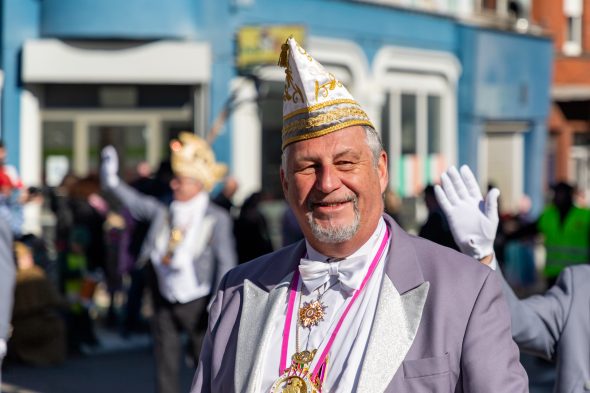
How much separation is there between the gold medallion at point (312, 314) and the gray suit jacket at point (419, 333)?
0.24 ft

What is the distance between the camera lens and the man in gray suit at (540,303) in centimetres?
426

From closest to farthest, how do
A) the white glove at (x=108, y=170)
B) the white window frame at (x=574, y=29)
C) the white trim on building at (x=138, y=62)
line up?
the white glove at (x=108, y=170)
the white trim on building at (x=138, y=62)
the white window frame at (x=574, y=29)

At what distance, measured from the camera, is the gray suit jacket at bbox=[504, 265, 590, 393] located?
14.8 feet

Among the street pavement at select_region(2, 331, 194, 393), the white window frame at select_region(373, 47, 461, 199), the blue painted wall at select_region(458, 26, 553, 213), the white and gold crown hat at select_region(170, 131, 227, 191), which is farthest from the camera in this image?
the blue painted wall at select_region(458, 26, 553, 213)

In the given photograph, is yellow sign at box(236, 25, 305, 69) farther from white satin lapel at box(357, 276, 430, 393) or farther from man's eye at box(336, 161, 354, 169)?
white satin lapel at box(357, 276, 430, 393)

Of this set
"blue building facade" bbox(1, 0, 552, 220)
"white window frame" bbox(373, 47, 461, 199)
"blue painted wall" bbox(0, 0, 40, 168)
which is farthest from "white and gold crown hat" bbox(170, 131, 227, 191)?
"white window frame" bbox(373, 47, 461, 199)

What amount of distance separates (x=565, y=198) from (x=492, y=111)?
14.1 m

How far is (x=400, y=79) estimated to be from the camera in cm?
2336

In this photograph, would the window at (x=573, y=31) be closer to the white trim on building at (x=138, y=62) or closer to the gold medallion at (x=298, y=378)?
the white trim on building at (x=138, y=62)

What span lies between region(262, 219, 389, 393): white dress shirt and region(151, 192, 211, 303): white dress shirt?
17.2 ft

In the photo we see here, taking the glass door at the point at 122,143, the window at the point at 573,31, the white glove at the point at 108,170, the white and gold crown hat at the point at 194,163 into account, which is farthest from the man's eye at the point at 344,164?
the window at the point at 573,31

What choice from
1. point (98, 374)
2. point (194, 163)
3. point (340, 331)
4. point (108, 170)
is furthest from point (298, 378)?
point (98, 374)

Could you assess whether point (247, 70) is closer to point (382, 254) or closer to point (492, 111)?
point (492, 111)

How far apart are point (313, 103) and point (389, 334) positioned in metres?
0.63
